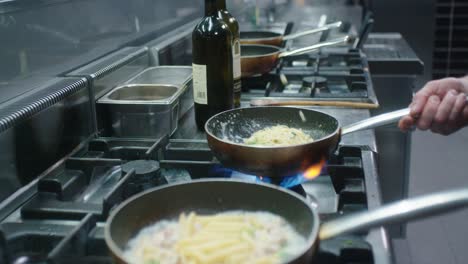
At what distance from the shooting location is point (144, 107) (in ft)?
4.29

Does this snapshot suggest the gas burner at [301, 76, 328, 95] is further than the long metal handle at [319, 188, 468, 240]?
Yes

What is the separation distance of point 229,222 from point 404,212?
252mm

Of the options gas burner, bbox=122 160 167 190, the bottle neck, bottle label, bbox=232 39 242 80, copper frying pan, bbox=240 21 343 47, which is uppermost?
the bottle neck

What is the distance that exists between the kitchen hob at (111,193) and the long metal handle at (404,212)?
79mm

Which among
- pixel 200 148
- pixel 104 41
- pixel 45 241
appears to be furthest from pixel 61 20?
pixel 45 241

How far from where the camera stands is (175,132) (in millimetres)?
1414

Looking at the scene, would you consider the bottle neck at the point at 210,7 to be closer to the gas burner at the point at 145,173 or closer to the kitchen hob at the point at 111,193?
the kitchen hob at the point at 111,193

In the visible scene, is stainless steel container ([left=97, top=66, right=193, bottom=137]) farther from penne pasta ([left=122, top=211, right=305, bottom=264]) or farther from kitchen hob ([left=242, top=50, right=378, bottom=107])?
penne pasta ([left=122, top=211, right=305, bottom=264])

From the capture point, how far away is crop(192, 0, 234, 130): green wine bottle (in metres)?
1.40

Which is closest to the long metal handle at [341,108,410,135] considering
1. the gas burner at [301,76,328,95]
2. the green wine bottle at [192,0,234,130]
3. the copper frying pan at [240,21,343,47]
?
the green wine bottle at [192,0,234,130]

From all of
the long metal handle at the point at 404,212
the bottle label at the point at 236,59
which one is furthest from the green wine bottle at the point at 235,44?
the long metal handle at the point at 404,212

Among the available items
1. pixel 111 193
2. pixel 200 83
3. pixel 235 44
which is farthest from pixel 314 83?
pixel 111 193

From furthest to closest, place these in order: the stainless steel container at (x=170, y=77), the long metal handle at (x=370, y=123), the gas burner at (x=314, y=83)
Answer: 1. the gas burner at (x=314, y=83)
2. the stainless steel container at (x=170, y=77)
3. the long metal handle at (x=370, y=123)

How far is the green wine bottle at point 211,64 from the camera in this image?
1.40 m
